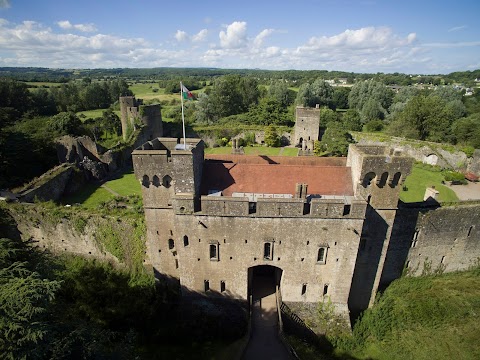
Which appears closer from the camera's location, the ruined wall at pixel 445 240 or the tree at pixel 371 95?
the ruined wall at pixel 445 240

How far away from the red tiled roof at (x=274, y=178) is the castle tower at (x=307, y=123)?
39705 mm

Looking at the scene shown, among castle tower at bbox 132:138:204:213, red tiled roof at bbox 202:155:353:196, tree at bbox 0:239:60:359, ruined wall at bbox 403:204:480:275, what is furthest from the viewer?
ruined wall at bbox 403:204:480:275

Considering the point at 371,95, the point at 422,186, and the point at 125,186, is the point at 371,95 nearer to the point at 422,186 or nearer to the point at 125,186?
the point at 422,186

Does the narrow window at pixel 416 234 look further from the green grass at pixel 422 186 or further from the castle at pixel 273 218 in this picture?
the green grass at pixel 422 186

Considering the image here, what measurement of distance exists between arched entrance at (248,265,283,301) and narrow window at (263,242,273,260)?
2.84 m

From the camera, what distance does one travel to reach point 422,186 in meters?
41.2

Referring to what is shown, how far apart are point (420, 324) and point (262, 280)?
12449mm

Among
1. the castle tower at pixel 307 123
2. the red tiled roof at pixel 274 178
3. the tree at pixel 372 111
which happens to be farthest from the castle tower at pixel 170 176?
the tree at pixel 372 111

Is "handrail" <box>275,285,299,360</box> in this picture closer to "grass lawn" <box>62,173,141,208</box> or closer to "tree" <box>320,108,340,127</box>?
"grass lawn" <box>62,173,141,208</box>

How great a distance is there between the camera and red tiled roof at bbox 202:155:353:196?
762 inches

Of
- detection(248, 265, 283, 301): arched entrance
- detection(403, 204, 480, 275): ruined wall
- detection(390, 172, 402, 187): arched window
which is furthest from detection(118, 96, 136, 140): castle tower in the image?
detection(403, 204, 480, 275): ruined wall

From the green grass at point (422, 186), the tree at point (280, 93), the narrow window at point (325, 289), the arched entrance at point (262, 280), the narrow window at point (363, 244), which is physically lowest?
the arched entrance at point (262, 280)

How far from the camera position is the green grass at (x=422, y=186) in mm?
36844

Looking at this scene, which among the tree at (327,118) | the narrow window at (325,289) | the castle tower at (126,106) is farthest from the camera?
the tree at (327,118)
